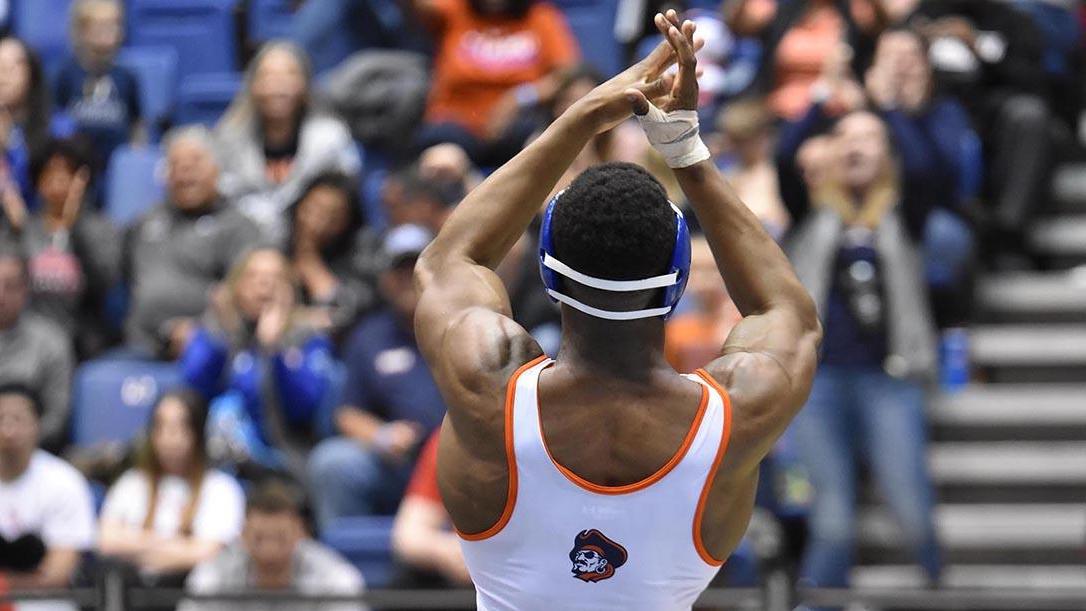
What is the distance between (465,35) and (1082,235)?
3016 millimetres

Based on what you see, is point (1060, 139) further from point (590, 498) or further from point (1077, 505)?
point (590, 498)

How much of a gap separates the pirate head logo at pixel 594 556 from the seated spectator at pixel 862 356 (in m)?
3.74

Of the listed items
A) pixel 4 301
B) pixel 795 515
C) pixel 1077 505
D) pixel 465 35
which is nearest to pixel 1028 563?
pixel 1077 505

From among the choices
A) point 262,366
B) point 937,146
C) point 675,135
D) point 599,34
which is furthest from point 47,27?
point 675,135

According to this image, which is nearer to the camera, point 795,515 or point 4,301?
point 795,515

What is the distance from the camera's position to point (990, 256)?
8.35m

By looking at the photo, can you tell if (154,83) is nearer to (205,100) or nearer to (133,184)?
(205,100)

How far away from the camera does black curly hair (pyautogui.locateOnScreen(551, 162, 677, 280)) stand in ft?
9.88

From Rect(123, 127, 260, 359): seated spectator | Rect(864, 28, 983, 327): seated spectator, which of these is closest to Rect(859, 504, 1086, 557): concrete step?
Rect(864, 28, 983, 327): seated spectator

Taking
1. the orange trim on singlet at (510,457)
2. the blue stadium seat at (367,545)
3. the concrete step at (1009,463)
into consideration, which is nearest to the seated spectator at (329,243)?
the blue stadium seat at (367,545)

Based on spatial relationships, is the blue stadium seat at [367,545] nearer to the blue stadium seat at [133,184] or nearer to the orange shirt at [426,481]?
the orange shirt at [426,481]

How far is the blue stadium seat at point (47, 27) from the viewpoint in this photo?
1038 cm

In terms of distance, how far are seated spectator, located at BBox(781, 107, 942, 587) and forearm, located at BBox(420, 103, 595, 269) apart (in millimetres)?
3576

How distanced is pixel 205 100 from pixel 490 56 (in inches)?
66.5
